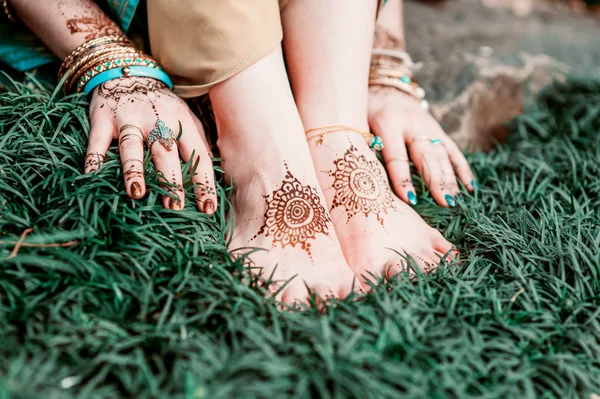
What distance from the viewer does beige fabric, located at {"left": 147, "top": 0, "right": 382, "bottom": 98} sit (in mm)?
976

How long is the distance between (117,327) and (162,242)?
7.3 inches

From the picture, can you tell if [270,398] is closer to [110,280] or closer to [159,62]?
[110,280]

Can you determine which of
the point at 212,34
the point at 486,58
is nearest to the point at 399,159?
the point at 212,34

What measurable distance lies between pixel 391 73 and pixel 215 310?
0.93m

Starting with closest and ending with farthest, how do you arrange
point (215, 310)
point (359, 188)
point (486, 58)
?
point (215, 310) < point (359, 188) < point (486, 58)

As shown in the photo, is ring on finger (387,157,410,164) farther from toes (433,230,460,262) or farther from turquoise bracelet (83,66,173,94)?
turquoise bracelet (83,66,173,94)

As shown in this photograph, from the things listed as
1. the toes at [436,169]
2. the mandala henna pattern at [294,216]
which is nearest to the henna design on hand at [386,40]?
the toes at [436,169]

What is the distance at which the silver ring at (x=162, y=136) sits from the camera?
0.96 meters

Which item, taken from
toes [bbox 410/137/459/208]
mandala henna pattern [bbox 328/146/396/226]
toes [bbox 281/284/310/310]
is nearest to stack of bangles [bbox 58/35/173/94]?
mandala henna pattern [bbox 328/146/396/226]

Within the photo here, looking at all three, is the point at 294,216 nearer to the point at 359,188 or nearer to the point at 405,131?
the point at 359,188

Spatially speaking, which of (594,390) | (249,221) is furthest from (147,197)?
(594,390)

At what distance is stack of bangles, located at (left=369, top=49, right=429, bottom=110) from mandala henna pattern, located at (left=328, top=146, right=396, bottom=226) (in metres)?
0.37

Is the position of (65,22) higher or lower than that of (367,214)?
higher

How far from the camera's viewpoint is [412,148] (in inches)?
50.8
